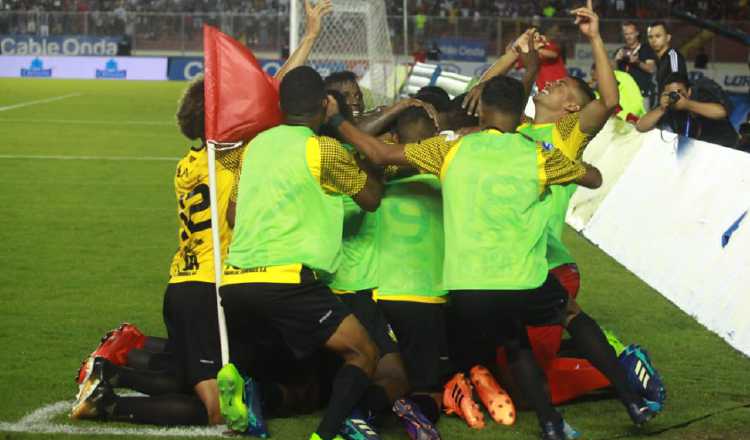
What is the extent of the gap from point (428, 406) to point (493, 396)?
0.37 m

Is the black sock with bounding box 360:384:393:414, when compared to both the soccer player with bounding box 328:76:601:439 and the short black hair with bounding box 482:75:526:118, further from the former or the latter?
the short black hair with bounding box 482:75:526:118

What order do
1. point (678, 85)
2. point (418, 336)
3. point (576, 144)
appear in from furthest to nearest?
point (678, 85) → point (576, 144) → point (418, 336)

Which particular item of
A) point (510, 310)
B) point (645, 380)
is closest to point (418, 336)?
point (510, 310)

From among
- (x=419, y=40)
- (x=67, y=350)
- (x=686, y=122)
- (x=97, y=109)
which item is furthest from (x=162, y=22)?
(x=67, y=350)

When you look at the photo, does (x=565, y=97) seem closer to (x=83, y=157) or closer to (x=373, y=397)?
(x=373, y=397)

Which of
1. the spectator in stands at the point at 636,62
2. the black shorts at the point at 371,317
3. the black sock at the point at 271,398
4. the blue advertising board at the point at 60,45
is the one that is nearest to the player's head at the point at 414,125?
the black shorts at the point at 371,317

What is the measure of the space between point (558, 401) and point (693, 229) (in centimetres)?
330

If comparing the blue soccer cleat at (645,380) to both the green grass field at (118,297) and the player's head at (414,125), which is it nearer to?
the green grass field at (118,297)

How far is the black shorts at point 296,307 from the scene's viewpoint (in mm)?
5902

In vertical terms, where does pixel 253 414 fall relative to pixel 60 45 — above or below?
above

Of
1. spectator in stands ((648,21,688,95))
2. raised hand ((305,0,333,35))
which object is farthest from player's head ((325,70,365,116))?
spectator in stands ((648,21,688,95))

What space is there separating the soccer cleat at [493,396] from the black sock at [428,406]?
284mm

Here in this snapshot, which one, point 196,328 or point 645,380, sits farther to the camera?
point 645,380

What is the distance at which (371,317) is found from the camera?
6.60 m
